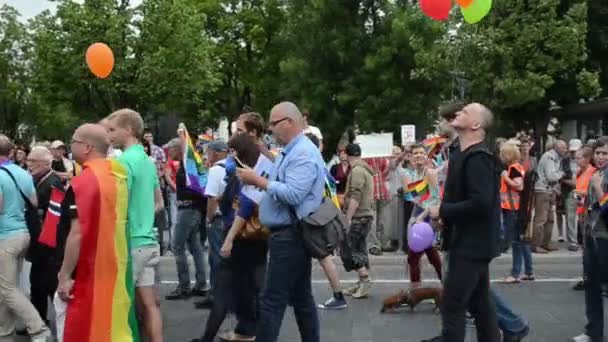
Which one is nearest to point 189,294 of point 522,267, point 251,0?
point 522,267

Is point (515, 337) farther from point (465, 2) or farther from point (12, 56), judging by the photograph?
point (12, 56)

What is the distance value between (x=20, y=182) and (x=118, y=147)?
4.02ft

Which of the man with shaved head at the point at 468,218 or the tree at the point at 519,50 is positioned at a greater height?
the tree at the point at 519,50

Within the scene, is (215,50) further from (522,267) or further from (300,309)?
(300,309)

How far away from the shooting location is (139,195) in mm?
5602

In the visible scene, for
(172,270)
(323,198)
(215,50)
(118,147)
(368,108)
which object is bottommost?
(172,270)

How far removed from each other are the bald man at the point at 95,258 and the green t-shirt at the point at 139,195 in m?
0.56

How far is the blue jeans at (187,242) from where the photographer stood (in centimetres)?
890

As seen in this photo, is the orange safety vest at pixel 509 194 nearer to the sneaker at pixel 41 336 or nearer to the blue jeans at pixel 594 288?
the blue jeans at pixel 594 288

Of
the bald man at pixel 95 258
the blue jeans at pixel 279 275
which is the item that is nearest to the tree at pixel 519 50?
the blue jeans at pixel 279 275

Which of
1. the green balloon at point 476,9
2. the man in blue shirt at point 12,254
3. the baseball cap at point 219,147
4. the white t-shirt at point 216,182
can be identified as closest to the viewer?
the man in blue shirt at point 12,254

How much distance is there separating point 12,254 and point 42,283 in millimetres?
765

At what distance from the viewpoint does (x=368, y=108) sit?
34.4 metres

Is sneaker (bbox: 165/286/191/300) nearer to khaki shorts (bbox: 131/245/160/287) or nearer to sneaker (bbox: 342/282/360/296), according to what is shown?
sneaker (bbox: 342/282/360/296)
